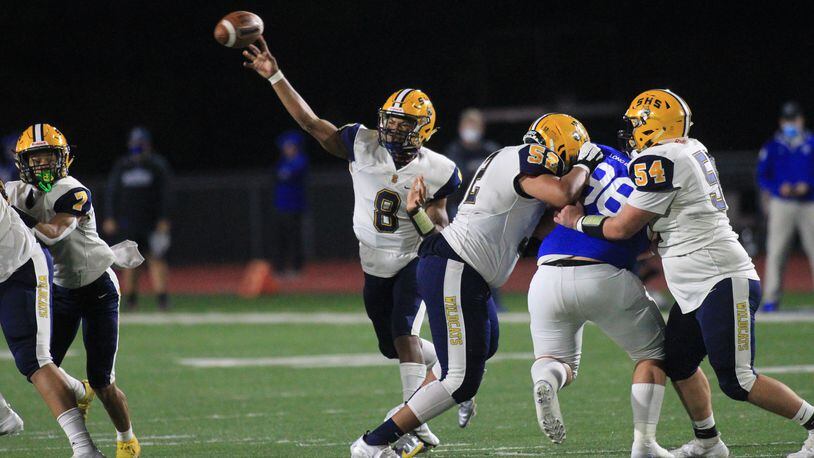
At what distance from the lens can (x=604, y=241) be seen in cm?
563

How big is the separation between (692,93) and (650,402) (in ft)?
60.7

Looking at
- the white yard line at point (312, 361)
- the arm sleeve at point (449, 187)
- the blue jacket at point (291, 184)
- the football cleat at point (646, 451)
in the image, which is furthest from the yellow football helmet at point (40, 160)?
the blue jacket at point (291, 184)

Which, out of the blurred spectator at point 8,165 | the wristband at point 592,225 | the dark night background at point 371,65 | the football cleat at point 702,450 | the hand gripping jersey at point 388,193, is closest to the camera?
the wristband at point 592,225

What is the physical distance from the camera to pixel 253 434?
274 inches

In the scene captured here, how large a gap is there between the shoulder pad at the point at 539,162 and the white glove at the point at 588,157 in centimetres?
18

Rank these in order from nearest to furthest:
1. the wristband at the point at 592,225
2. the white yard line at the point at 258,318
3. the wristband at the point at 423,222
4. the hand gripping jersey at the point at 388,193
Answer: the wristband at the point at 592,225, the wristband at the point at 423,222, the hand gripping jersey at the point at 388,193, the white yard line at the point at 258,318

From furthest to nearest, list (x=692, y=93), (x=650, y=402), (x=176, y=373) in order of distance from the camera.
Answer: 1. (x=692, y=93)
2. (x=176, y=373)
3. (x=650, y=402)

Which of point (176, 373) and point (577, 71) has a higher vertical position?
point (577, 71)

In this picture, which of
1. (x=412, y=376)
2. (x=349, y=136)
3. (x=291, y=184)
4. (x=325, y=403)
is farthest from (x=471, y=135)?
(x=412, y=376)

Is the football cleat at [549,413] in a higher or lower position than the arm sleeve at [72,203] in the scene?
lower

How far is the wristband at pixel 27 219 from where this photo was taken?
618 cm

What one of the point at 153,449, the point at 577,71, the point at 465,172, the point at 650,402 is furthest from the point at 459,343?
the point at 577,71

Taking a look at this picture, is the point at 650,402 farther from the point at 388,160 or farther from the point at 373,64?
the point at 373,64

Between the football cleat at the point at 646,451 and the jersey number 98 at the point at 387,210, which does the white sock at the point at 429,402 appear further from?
the jersey number 98 at the point at 387,210
